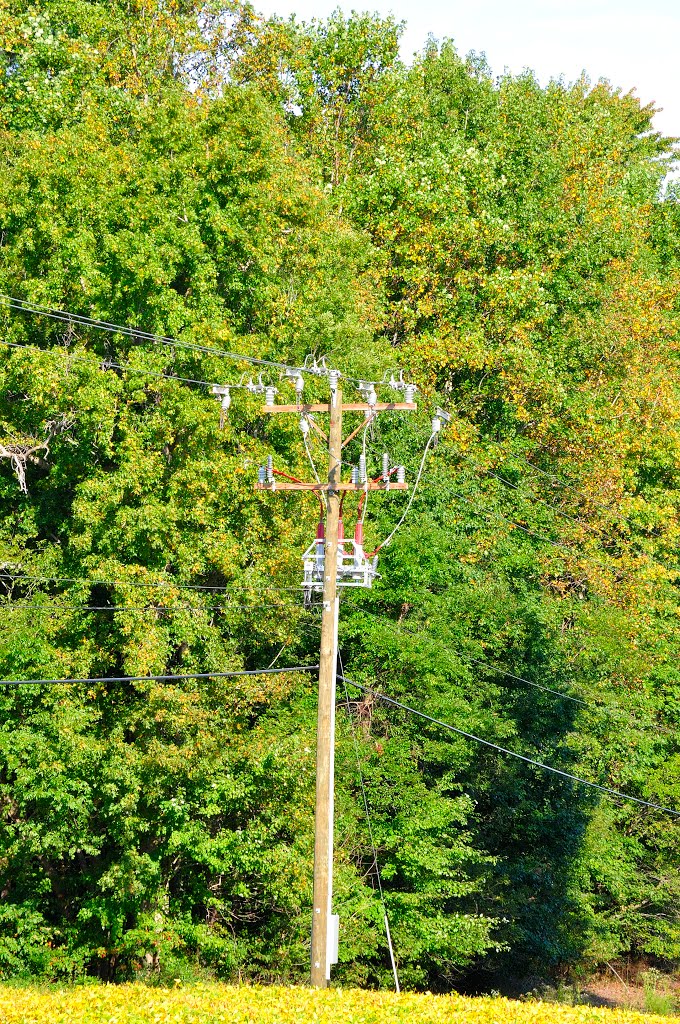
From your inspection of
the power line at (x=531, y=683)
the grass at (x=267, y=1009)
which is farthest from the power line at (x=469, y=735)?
the grass at (x=267, y=1009)

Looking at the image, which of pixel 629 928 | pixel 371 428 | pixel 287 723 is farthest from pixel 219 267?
pixel 629 928

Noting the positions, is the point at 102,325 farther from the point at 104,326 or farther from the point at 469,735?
the point at 469,735

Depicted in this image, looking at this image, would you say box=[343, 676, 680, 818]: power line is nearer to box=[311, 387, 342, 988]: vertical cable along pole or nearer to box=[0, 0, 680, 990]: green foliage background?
box=[0, 0, 680, 990]: green foliage background

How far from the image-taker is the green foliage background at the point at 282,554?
24719 millimetres

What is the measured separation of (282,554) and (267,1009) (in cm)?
1413

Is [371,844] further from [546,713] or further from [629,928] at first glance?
Result: [629,928]

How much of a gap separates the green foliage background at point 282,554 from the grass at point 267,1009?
416 inches

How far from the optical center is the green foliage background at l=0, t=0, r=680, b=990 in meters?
24.7

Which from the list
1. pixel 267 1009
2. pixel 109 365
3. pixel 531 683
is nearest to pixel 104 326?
pixel 109 365

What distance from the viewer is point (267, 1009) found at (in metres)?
12.6

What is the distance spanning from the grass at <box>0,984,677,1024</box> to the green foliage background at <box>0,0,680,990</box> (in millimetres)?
10559

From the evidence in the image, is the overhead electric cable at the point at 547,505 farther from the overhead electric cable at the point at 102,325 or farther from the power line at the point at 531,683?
the overhead electric cable at the point at 102,325

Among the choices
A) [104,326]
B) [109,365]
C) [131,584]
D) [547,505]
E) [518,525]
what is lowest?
[131,584]

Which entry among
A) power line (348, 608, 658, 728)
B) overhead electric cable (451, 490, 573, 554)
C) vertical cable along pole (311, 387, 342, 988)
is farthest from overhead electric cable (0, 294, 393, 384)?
overhead electric cable (451, 490, 573, 554)
